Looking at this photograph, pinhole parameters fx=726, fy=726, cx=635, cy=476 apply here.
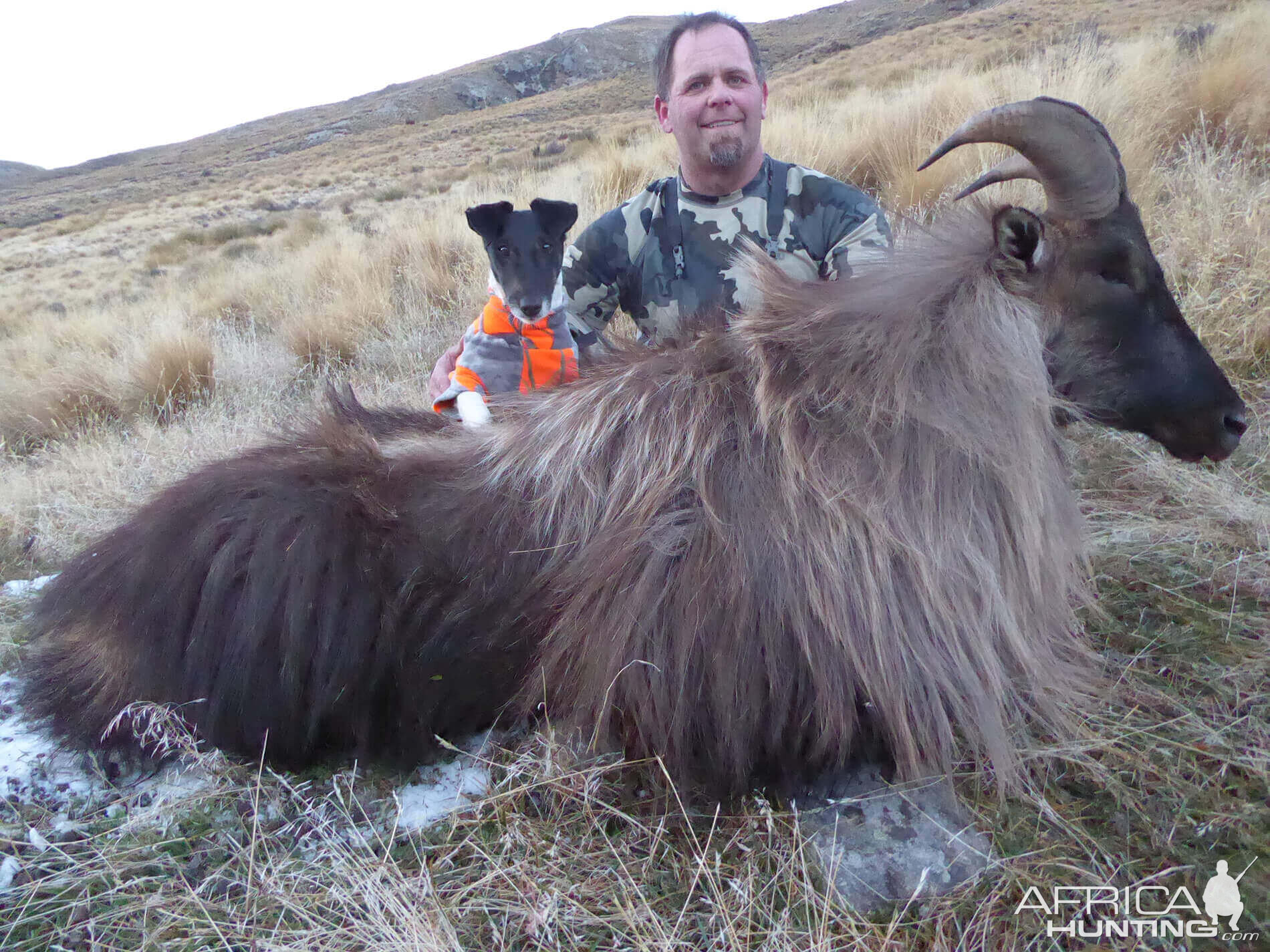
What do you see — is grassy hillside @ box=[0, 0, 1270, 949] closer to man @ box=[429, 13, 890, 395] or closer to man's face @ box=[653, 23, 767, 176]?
man @ box=[429, 13, 890, 395]

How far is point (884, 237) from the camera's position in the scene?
376 cm

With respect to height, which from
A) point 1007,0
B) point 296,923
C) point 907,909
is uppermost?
point 1007,0

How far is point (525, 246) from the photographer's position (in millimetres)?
3963

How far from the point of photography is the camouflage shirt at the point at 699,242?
4.11 m

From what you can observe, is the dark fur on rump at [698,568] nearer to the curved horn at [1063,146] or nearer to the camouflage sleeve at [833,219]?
the curved horn at [1063,146]

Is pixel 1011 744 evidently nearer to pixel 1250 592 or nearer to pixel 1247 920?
pixel 1247 920

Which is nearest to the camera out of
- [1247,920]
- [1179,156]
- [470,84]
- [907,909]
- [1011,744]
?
[1247,920]

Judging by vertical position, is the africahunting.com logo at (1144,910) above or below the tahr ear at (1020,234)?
below

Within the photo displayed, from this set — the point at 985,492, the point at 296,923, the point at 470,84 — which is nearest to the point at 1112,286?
the point at 985,492

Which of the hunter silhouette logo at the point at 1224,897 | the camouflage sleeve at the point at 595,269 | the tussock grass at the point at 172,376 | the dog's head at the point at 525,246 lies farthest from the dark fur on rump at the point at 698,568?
the tussock grass at the point at 172,376

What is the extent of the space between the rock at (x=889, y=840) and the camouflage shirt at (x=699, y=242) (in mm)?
2585

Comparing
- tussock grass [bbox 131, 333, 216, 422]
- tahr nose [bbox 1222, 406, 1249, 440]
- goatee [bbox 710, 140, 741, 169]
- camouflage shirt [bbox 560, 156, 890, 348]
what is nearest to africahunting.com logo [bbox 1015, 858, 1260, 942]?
tahr nose [bbox 1222, 406, 1249, 440]

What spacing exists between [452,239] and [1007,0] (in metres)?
30.3

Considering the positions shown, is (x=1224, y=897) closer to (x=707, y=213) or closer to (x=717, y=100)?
(x=707, y=213)
